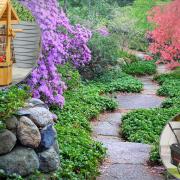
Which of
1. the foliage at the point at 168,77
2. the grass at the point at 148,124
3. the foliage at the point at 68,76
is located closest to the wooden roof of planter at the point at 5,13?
the grass at the point at 148,124

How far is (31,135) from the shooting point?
5.18 meters

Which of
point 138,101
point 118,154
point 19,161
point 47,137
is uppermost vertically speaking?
point 47,137

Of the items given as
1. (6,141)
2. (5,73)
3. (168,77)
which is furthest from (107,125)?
(168,77)

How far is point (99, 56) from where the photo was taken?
18.5m

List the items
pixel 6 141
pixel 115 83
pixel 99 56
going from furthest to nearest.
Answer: pixel 99 56, pixel 115 83, pixel 6 141

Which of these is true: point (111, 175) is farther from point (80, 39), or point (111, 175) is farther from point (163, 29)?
point (163, 29)

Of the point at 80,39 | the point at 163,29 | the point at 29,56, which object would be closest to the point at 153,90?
the point at 163,29

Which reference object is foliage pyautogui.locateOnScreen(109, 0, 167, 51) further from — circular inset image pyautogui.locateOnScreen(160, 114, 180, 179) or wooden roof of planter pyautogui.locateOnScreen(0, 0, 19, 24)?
wooden roof of planter pyautogui.locateOnScreen(0, 0, 19, 24)

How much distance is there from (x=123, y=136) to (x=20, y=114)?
5626 millimetres

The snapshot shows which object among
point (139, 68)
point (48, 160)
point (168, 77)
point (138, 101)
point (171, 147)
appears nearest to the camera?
point (171, 147)

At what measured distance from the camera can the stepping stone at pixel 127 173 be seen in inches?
259

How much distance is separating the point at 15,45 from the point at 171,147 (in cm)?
101

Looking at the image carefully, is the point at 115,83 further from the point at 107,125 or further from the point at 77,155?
the point at 77,155

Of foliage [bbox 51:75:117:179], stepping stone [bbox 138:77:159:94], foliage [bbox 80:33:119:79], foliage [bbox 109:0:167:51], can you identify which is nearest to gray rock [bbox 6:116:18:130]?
foliage [bbox 51:75:117:179]
